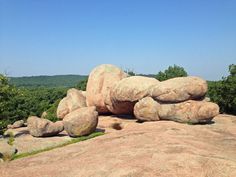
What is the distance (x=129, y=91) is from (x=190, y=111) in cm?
739

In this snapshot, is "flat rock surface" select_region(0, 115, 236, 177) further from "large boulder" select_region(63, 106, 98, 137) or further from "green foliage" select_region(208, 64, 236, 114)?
"green foliage" select_region(208, 64, 236, 114)

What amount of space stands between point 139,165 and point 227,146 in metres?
7.86

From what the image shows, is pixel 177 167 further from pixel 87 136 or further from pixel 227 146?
pixel 87 136

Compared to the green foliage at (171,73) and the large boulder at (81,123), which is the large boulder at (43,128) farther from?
the green foliage at (171,73)

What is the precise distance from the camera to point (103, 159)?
56.4ft

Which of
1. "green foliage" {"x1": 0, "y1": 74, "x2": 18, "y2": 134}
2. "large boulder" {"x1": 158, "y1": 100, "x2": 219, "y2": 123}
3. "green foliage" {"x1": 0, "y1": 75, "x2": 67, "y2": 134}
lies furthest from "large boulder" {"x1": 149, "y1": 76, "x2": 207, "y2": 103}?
"green foliage" {"x1": 0, "y1": 74, "x2": 18, "y2": 134}

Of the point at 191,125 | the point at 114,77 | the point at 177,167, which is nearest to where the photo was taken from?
the point at 177,167

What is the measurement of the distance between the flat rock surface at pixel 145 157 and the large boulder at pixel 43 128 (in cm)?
601

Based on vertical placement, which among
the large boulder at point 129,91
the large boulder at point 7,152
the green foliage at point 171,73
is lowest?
the large boulder at point 7,152

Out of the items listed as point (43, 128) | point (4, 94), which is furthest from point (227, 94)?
point (4, 94)

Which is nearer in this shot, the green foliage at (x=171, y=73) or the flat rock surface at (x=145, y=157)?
the flat rock surface at (x=145, y=157)

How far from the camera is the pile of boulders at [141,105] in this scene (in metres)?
27.5

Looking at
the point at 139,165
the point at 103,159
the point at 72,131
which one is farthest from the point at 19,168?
the point at 72,131

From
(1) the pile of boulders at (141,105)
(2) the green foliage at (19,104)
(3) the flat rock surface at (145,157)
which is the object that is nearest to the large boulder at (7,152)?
(3) the flat rock surface at (145,157)
